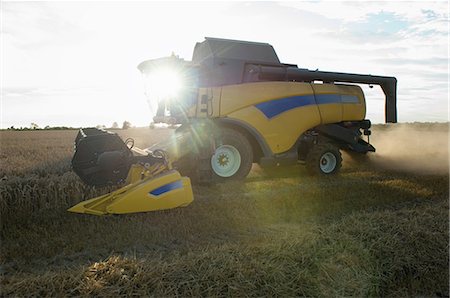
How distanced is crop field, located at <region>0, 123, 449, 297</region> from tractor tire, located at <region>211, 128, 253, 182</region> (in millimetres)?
394

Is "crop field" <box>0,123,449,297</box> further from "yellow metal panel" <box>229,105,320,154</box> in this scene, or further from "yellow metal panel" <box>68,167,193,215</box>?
"yellow metal panel" <box>229,105,320,154</box>

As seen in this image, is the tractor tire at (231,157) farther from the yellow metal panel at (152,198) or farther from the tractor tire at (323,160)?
the yellow metal panel at (152,198)

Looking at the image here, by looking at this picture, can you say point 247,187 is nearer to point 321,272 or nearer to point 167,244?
point 167,244

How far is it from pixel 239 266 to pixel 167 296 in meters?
0.62

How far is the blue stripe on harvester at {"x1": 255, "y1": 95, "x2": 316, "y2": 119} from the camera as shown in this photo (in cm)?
769

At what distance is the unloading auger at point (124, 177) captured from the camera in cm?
473

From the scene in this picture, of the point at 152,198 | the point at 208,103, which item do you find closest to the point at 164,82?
the point at 208,103

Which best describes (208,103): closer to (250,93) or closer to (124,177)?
(250,93)

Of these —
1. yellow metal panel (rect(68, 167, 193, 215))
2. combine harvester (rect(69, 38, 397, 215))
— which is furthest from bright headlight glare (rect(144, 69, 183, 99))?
yellow metal panel (rect(68, 167, 193, 215))

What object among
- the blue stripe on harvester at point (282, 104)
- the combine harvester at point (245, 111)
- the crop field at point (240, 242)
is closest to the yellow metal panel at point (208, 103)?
the combine harvester at point (245, 111)

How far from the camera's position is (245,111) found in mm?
7512

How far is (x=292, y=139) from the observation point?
8.09 meters

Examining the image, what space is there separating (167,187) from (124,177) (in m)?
0.83

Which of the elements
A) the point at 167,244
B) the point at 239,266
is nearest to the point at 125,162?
the point at 167,244
